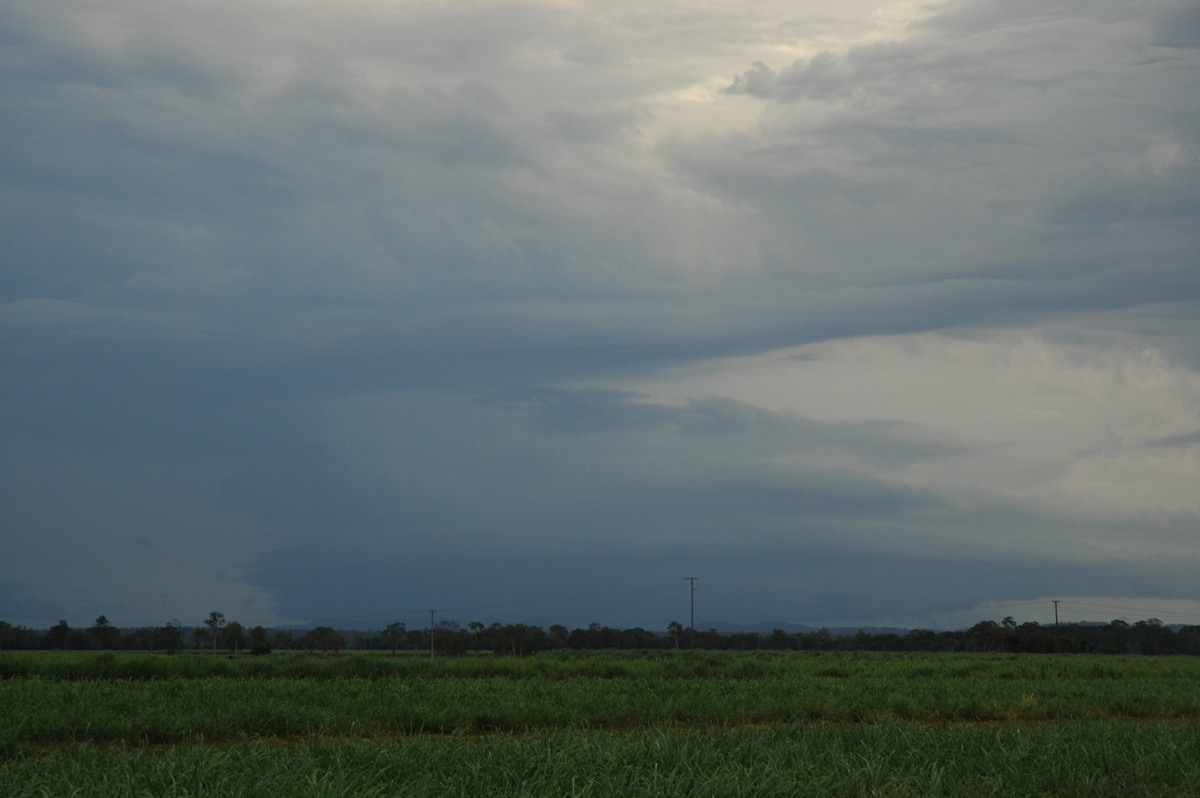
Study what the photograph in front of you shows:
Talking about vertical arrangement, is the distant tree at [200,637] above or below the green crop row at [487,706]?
below

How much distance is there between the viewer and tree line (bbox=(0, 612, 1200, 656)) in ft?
285

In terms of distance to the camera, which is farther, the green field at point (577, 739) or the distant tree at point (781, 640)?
the distant tree at point (781, 640)

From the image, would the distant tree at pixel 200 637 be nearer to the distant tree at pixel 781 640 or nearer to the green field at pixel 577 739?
the distant tree at pixel 781 640

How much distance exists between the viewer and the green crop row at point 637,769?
696 centimetres

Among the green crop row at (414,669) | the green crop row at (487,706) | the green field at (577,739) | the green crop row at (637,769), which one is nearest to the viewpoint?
the green crop row at (637,769)

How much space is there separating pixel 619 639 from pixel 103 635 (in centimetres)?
A: 5408

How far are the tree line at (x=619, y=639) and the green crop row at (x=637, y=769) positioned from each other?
78.8m

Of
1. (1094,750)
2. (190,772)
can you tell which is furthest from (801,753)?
(190,772)

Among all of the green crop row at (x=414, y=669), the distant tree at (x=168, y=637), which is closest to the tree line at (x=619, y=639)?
the distant tree at (x=168, y=637)

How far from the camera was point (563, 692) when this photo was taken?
55.5 feet

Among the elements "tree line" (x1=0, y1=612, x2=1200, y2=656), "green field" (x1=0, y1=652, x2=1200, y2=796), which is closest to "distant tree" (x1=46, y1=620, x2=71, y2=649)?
"tree line" (x1=0, y1=612, x2=1200, y2=656)

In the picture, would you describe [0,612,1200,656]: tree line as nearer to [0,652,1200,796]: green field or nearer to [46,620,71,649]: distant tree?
[46,620,71,649]: distant tree

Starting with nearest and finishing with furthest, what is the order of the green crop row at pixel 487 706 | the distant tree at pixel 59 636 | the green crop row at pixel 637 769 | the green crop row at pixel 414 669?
1. the green crop row at pixel 637 769
2. the green crop row at pixel 487 706
3. the green crop row at pixel 414 669
4. the distant tree at pixel 59 636

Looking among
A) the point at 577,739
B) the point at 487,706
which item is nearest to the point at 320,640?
the point at 487,706
